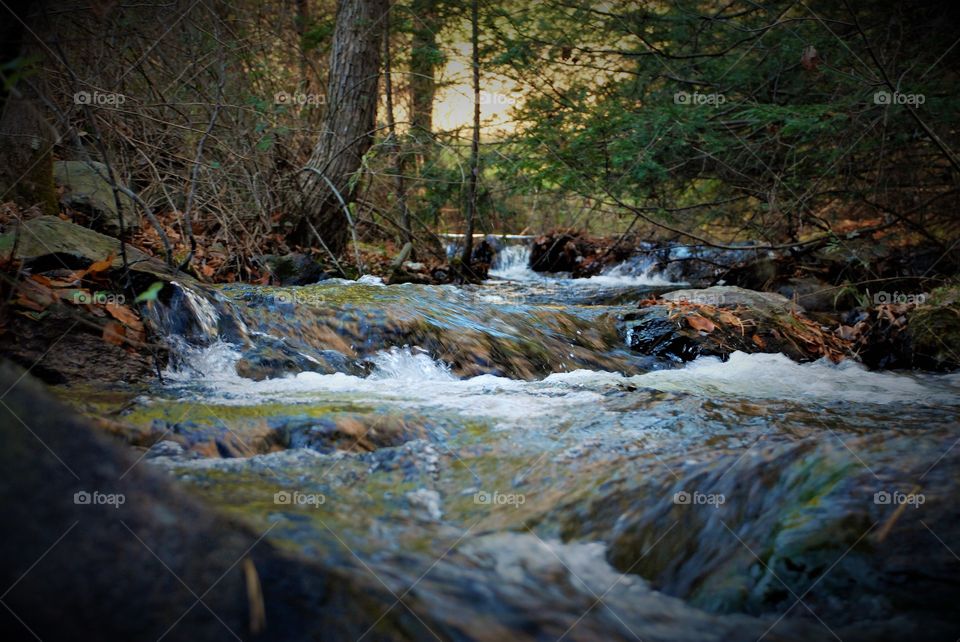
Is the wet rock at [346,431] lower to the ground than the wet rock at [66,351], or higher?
lower

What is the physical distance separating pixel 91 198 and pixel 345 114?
132 inches

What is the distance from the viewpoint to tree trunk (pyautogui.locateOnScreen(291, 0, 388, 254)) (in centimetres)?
782

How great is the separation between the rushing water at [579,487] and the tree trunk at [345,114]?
411 centimetres

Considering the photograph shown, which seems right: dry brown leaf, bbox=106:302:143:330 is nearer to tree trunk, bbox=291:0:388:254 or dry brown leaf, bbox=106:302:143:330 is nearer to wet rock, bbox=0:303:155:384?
wet rock, bbox=0:303:155:384

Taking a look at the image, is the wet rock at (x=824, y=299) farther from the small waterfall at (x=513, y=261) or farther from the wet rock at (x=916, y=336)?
the small waterfall at (x=513, y=261)

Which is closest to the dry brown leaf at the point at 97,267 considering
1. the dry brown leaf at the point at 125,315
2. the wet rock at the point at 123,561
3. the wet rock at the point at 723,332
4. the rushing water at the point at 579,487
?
the dry brown leaf at the point at 125,315

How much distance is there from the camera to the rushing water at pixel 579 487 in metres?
1.48

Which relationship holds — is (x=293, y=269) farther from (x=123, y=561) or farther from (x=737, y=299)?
(x=123, y=561)

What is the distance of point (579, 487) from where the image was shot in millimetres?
2170

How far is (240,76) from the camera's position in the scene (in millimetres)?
8508

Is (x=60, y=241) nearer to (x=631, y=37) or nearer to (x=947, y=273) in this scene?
(x=631, y=37)

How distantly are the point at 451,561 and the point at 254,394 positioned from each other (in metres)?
1.85

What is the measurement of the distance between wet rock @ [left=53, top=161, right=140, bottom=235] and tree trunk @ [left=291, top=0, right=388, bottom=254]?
2.33 metres

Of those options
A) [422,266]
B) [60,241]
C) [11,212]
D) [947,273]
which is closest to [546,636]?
[60,241]
